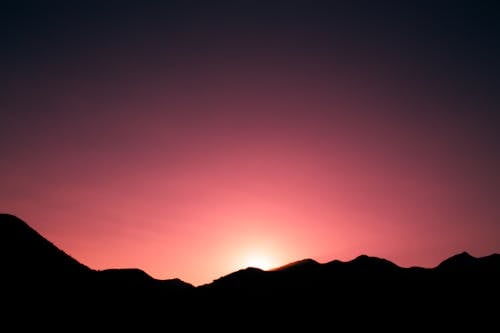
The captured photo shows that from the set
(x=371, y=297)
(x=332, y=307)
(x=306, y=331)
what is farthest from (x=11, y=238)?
(x=371, y=297)

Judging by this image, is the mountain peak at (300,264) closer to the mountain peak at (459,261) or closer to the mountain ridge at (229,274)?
the mountain ridge at (229,274)

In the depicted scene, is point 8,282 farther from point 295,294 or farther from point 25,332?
point 295,294

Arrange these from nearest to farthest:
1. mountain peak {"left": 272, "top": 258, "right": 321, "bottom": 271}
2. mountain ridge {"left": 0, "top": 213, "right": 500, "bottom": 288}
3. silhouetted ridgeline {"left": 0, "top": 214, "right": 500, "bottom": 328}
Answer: silhouetted ridgeline {"left": 0, "top": 214, "right": 500, "bottom": 328} < mountain ridge {"left": 0, "top": 213, "right": 500, "bottom": 288} < mountain peak {"left": 272, "top": 258, "right": 321, "bottom": 271}

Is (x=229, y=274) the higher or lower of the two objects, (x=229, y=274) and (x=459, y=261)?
the lower

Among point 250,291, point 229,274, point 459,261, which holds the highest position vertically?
point 459,261

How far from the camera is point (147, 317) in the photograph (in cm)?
6419

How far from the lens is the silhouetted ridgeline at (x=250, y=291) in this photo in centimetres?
5688

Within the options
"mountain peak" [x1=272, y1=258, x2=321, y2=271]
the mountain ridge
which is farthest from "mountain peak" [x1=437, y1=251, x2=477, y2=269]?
"mountain peak" [x1=272, y1=258, x2=321, y2=271]

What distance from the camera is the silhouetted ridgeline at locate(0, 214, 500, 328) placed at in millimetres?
56875

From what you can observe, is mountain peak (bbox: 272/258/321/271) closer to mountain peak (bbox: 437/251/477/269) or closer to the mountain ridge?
the mountain ridge

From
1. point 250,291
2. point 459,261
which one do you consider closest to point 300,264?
point 250,291

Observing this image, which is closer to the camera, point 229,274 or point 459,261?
point 459,261

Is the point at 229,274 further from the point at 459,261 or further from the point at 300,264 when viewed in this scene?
the point at 459,261

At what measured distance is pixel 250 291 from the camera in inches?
3036
